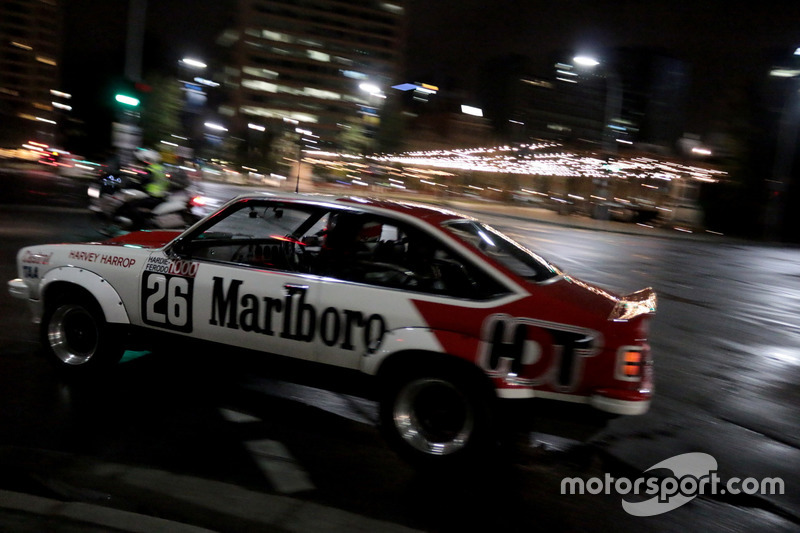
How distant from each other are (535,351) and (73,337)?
373cm

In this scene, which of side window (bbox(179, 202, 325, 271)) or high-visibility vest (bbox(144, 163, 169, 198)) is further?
high-visibility vest (bbox(144, 163, 169, 198))

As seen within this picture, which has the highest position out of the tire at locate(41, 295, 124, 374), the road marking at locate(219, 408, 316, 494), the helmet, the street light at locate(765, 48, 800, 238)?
the street light at locate(765, 48, 800, 238)

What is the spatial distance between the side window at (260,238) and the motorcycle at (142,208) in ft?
23.0

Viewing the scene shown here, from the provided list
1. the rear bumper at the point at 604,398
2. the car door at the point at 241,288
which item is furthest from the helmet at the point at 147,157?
the rear bumper at the point at 604,398

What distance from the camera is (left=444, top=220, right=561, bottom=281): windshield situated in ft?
15.6

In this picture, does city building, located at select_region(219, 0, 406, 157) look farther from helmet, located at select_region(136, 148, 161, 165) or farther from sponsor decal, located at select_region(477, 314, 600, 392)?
sponsor decal, located at select_region(477, 314, 600, 392)

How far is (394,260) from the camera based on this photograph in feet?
15.7

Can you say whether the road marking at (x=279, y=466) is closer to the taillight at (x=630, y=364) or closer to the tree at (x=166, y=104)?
the taillight at (x=630, y=364)

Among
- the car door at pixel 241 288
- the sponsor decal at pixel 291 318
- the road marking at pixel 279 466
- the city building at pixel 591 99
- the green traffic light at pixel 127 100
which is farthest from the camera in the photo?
the city building at pixel 591 99

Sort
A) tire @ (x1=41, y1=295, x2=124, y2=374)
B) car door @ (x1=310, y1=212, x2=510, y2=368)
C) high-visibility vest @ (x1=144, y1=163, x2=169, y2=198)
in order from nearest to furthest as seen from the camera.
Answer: car door @ (x1=310, y1=212, x2=510, y2=368)
tire @ (x1=41, y1=295, x2=124, y2=374)
high-visibility vest @ (x1=144, y1=163, x2=169, y2=198)

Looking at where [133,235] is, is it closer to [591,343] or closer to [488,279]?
[488,279]

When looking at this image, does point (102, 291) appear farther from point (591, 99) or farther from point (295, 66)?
point (591, 99)

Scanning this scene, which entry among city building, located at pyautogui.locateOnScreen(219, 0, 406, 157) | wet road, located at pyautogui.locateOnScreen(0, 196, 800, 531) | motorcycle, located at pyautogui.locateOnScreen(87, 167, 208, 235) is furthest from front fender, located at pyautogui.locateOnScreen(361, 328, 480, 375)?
city building, located at pyautogui.locateOnScreen(219, 0, 406, 157)

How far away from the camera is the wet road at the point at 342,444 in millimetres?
3943
